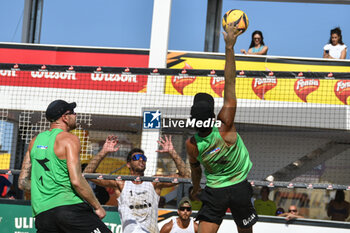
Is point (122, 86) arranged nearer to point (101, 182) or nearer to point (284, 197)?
point (101, 182)

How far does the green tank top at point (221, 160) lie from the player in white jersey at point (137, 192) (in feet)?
7.04

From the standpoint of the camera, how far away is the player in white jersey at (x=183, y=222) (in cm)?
890

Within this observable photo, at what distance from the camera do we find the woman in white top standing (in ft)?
41.3

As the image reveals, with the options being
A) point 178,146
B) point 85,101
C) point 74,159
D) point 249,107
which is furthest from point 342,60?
point 74,159

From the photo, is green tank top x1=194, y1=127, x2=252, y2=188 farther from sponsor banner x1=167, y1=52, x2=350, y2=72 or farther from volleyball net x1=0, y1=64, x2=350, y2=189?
sponsor banner x1=167, y1=52, x2=350, y2=72

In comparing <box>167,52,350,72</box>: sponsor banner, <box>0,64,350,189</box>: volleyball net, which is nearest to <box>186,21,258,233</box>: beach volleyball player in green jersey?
<box>0,64,350,189</box>: volleyball net

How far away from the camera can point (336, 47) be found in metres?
12.7

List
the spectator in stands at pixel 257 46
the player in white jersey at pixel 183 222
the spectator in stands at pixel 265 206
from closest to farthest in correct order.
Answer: the player in white jersey at pixel 183 222 → the spectator in stands at pixel 265 206 → the spectator in stands at pixel 257 46

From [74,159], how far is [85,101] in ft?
22.5

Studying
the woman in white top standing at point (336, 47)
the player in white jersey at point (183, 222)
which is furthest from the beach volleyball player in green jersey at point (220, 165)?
the woman in white top standing at point (336, 47)

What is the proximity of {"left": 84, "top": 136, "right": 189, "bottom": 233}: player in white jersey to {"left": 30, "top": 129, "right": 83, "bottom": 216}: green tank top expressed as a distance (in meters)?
2.32

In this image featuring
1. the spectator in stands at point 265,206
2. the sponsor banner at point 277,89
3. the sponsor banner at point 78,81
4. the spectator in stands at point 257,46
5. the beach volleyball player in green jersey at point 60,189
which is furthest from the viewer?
the spectator in stands at point 257,46

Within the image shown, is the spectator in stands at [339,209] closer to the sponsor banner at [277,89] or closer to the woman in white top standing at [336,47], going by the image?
the sponsor banner at [277,89]

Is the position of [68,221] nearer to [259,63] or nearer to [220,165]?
[220,165]
